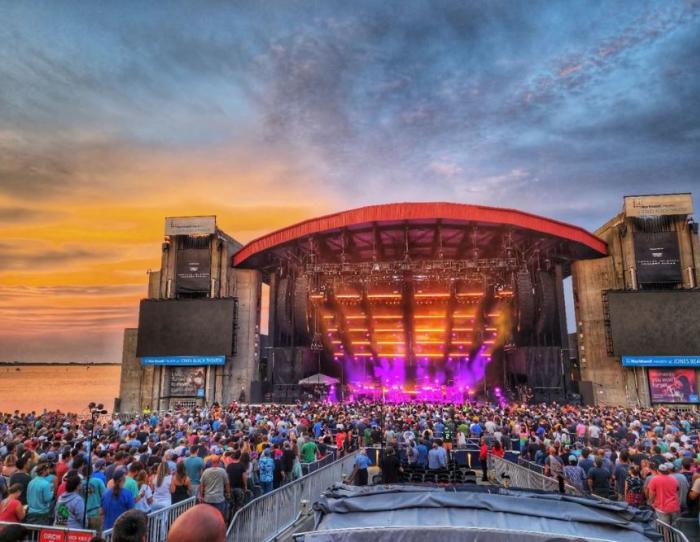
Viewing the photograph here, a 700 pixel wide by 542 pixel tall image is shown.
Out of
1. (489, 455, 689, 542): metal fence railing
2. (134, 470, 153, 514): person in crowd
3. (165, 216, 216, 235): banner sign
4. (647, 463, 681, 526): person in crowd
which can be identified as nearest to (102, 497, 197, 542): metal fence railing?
(134, 470, 153, 514): person in crowd

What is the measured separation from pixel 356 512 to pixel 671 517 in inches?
259

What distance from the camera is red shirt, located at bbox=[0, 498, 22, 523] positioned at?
221 inches

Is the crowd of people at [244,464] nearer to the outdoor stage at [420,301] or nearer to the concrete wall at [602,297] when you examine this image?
A: the outdoor stage at [420,301]

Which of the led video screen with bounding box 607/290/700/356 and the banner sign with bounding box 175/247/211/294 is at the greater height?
the banner sign with bounding box 175/247/211/294

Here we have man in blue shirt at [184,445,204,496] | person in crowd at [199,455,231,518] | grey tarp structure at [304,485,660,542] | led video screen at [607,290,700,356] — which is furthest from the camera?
led video screen at [607,290,700,356]

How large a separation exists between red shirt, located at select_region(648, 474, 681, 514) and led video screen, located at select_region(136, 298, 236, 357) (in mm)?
29840

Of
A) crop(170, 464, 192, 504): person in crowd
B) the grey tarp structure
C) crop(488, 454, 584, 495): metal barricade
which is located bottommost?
crop(488, 454, 584, 495): metal barricade

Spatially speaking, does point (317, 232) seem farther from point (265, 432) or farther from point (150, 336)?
point (265, 432)

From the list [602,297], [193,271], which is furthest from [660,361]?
[193,271]

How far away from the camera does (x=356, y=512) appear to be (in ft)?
12.4

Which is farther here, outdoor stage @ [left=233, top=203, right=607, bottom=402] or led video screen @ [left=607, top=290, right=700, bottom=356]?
outdoor stage @ [left=233, top=203, right=607, bottom=402]

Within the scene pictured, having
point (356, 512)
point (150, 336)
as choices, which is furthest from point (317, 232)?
point (356, 512)

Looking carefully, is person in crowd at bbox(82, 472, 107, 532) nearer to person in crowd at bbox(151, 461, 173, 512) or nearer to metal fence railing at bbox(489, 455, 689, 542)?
person in crowd at bbox(151, 461, 173, 512)

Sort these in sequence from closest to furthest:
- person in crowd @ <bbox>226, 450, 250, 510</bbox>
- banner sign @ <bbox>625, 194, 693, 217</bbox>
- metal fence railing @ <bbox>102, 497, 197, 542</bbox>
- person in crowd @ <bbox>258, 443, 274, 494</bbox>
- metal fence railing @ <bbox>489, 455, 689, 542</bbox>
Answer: metal fence railing @ <bbox>102, 497, 197, 542</bbox> → metal fence railing @ <bbox>489, 455, 689, 542</bbox> → person in crowd @ <bbox>226, 450, 250, 510</bbox> → person in crowd @ <bbox>258, 443, 274, 494</bbox> → banner sign @ <bbox>625, 194, 693, 217</bbox>
